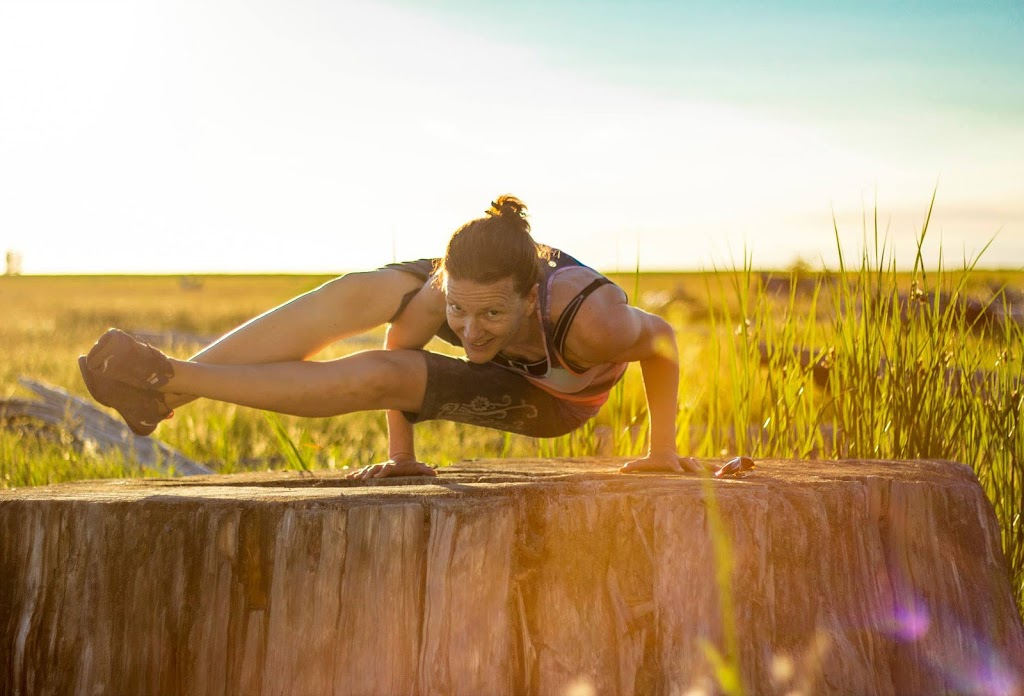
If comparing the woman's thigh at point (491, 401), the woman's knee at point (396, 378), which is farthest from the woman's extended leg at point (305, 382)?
the woman's thigh at point (491, 401)

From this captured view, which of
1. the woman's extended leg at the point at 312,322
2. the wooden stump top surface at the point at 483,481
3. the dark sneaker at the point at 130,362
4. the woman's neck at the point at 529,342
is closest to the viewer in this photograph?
the wooden stump top surface at the point at 483,481

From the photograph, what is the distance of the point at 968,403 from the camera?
151 inches

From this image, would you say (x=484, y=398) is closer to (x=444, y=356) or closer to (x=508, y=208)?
(x=444, y=356)

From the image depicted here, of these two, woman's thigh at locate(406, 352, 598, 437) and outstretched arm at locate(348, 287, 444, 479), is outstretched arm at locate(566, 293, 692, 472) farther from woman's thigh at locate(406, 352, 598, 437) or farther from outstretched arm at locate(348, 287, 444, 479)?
outstretched arm at locate(348, 287, 444, 479)

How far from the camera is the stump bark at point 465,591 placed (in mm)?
2197

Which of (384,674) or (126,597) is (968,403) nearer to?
(384,674)

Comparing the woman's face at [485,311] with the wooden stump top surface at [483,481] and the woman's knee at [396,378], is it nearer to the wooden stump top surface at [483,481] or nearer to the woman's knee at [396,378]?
the woman's knee at [396,378]

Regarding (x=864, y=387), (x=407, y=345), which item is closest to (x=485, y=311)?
(x=407, y=345)

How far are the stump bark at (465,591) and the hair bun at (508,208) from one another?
904mm

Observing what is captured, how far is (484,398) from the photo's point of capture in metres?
3.39

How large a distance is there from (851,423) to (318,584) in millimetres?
2620

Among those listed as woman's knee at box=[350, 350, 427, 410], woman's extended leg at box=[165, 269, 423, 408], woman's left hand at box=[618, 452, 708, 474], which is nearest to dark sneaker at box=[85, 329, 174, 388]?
woman's extended leg at box=[165, 269, 423, 408]

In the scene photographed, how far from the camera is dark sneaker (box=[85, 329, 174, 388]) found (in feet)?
9.56

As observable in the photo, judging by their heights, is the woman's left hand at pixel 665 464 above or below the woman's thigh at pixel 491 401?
below
